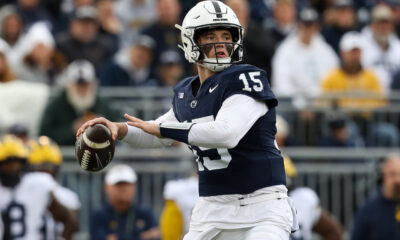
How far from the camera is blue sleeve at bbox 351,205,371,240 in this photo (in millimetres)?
10859

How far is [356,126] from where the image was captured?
12195 mm

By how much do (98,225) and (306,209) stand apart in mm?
2152

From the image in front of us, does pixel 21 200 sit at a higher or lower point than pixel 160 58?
lower

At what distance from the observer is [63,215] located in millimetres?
10711

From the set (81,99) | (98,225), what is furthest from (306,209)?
(81,99)

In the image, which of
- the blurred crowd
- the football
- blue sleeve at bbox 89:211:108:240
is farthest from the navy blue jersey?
the blurred crowd

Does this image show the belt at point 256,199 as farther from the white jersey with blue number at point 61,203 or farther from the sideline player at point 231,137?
the white jersey with blue number at point 61,203

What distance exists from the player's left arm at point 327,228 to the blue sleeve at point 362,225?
176 mm

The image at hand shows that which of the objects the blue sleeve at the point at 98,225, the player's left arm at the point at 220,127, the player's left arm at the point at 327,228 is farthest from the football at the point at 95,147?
the player's left arm at the point at 327,228

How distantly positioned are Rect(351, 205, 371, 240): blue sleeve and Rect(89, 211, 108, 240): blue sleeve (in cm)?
260

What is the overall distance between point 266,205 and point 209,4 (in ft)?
4.38

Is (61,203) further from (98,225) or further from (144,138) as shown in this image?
(144,138)

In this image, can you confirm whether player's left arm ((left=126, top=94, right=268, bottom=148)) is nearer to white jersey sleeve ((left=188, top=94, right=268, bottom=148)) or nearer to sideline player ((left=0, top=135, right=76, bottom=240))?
white jersey sleeve ((left=188, top=94, right=268, bottom=148))

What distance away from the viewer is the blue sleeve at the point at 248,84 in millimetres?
6305
